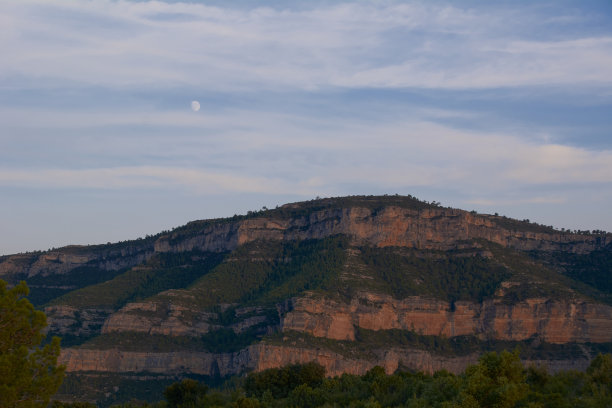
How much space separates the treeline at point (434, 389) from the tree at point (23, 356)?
61.6 ft

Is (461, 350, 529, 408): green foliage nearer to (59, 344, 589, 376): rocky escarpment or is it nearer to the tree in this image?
the tree

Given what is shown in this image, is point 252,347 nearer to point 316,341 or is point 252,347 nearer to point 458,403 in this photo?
point 316,341

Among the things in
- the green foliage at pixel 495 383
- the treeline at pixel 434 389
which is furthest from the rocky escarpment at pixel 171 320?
the green foliage at pixel 495 383

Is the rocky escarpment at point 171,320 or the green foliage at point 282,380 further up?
the rocky escarpment at point 171,320

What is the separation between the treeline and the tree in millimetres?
18769

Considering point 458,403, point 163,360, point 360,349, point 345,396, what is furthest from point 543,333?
point 458,403

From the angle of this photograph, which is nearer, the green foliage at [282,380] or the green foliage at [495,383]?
the green foliage at [495,383]

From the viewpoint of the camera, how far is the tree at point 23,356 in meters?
65.6

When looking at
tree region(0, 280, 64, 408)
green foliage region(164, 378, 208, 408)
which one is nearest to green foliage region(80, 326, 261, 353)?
green foliage region(164, 378, 208, 408)

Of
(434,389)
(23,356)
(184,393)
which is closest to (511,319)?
(184,393)

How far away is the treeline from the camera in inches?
2559

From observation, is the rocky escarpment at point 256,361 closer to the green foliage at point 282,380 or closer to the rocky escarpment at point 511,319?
the rocky escarpment at point 511,319

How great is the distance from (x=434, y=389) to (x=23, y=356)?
30293 millimetres

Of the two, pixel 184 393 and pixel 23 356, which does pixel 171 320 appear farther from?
pixel 23 356
